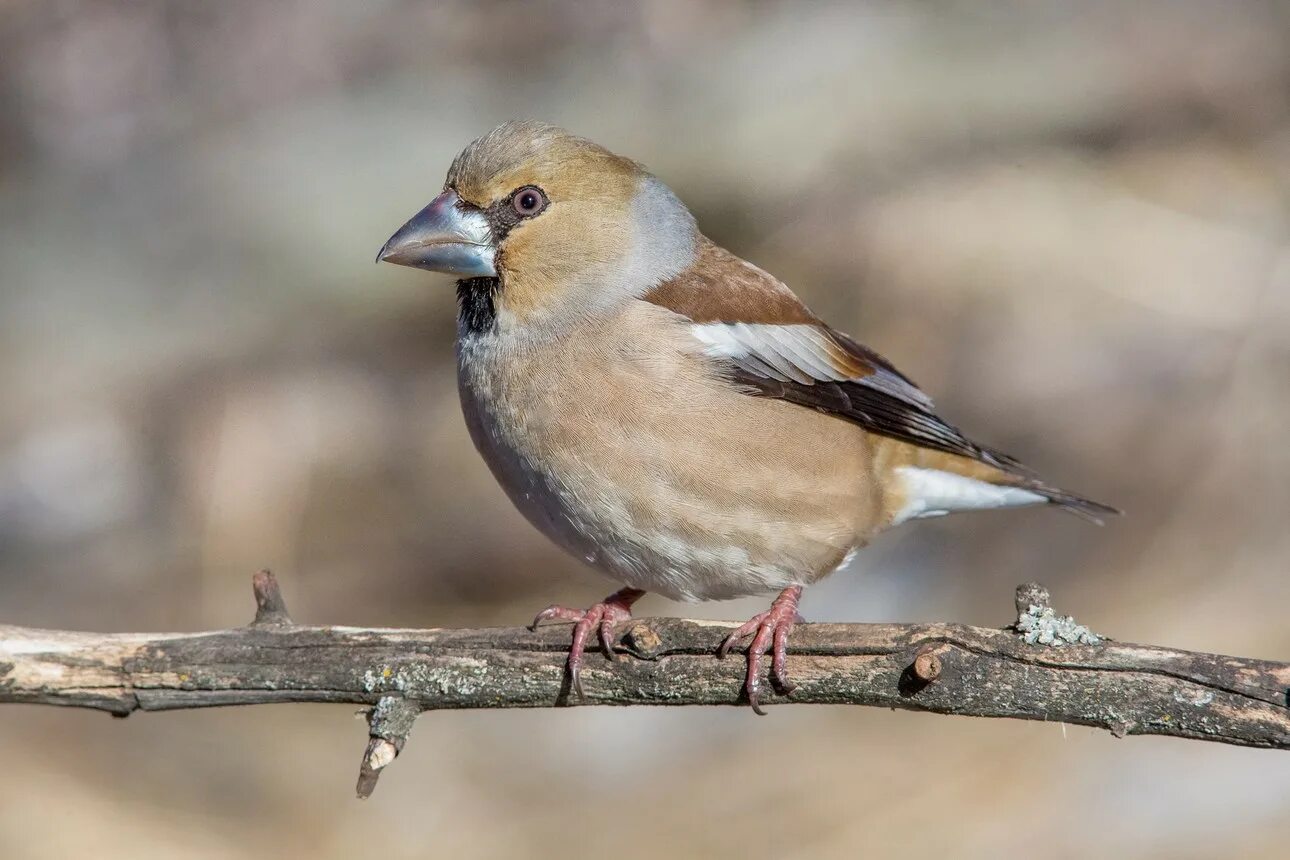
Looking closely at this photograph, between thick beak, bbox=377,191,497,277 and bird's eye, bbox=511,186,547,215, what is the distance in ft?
0.41

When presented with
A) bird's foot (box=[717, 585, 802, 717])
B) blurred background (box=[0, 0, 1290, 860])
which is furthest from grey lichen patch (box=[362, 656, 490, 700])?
blurred background (box=[0, 0, 1290, 860])

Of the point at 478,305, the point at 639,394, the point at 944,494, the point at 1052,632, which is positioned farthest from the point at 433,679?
the point at 944,494

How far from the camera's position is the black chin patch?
452 cm

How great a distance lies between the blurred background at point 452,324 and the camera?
291 inches

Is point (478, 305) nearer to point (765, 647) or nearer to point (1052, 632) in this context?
point (765, 647)

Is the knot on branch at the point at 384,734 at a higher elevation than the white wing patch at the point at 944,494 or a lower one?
lower

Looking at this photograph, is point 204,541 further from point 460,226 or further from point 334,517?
point 460,226

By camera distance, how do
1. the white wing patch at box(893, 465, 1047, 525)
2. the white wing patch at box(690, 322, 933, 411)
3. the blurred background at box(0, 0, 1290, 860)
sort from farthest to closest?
the blurred background at box(0, 0, 1290, 860), the white wing patch at box(893, 465, 1047, 525), the white wing patch at box(690, 322, 933, 411)

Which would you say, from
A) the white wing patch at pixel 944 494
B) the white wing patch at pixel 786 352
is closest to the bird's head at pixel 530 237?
the white wing patch at pixel 786 352

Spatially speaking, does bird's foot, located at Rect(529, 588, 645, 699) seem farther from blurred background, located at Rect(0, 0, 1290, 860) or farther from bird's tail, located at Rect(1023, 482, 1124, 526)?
blurred background, located at Rect(0, 0, 1290, 860)

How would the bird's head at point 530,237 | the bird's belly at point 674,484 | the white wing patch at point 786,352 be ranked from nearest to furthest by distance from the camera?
1. the bird's belly at point 674,484
2. the bird's head at point 530,237
3. the white wing patch at point 786,352

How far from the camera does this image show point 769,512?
443 centimetres

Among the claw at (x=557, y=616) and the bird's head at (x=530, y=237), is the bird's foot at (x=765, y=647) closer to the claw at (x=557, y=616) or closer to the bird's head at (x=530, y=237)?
the claw at (x=557, y=616)

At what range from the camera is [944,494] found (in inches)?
206
